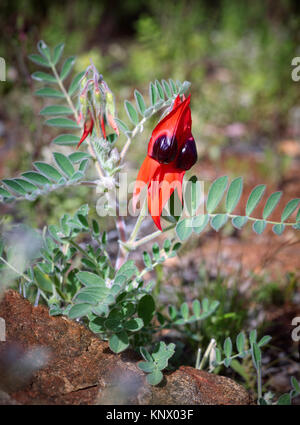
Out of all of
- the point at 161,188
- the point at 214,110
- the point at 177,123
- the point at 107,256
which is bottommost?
the point at 107,256

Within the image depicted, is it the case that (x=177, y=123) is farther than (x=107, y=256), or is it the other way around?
(x=107, y=256)

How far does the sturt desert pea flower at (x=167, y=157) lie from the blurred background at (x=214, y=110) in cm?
54

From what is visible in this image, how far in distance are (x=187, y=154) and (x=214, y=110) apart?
2358 mm

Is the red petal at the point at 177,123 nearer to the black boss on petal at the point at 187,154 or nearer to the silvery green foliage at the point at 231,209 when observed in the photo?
the black boss on petal at the point at 187,154

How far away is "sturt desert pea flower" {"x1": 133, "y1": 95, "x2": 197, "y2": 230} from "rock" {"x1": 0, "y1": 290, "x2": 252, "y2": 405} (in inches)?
12.7

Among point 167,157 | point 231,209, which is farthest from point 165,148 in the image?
point 231,209

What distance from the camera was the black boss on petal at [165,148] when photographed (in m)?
0.89

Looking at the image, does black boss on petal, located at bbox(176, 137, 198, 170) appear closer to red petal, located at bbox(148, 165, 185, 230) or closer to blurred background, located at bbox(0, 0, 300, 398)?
red petal, located at bbox(148, 165, 185, 230)

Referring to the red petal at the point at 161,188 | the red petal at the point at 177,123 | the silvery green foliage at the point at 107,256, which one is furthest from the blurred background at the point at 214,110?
the red petal at the point at 177,123

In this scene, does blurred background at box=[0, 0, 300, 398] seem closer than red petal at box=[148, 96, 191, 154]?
No

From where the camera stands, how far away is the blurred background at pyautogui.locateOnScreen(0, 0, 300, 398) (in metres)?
1.62

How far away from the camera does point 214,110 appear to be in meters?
3.17

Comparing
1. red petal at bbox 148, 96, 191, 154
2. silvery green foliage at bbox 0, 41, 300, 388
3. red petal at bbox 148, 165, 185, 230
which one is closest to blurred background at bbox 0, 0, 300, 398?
silvery green foliage at bbox 0, 41, 300, 388

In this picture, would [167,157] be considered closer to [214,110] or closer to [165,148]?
[165,148]
